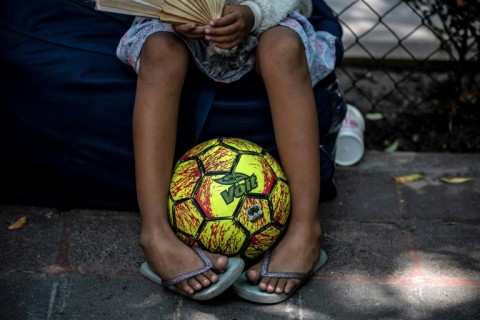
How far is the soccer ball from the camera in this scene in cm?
240

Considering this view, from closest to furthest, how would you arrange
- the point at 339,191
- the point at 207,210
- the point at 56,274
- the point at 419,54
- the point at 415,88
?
the point at 207,210
the point at 56,274
the point at 339,191
the point at 415,88
the point at 419,54

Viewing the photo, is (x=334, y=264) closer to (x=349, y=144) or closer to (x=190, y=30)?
(x=349, y=144)

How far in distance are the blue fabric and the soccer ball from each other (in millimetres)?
254

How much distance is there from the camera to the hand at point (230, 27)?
7.91 feet

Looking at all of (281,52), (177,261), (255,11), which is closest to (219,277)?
(177,261)

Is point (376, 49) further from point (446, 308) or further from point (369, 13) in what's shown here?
point (446, 308)

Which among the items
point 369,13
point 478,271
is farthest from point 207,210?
point 369,13

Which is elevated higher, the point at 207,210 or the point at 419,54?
the point at 207,210

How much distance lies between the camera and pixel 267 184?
2467mm

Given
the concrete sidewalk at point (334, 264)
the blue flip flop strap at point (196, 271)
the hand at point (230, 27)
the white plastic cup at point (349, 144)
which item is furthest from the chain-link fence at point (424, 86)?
the blue flip flop strap at point (196, 271)

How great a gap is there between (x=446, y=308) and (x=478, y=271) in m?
0.26

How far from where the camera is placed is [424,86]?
394 centimetres

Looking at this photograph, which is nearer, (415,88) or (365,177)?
(365,177)

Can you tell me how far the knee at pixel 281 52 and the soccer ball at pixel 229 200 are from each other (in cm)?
30
